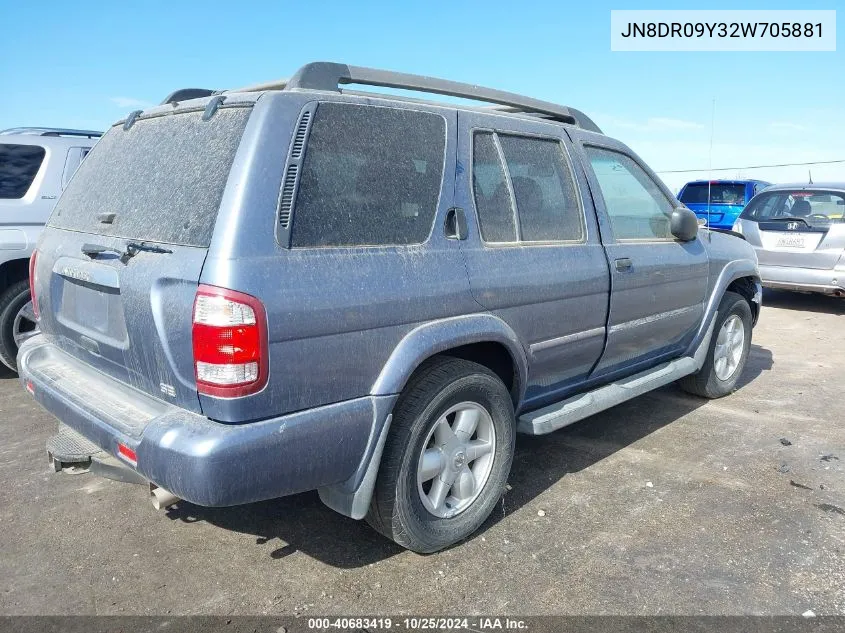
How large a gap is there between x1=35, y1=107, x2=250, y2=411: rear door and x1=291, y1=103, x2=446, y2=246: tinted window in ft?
0.99

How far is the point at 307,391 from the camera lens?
7.97ft

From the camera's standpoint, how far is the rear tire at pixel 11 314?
524cm

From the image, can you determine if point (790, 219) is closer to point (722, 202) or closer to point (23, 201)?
point (722, 202)

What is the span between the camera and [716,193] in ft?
44.7


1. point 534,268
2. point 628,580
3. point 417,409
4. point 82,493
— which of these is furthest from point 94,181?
point 628,580

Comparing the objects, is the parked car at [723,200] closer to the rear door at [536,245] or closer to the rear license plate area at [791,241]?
the rear license plate area at [791,241]

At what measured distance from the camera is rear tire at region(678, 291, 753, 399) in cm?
507

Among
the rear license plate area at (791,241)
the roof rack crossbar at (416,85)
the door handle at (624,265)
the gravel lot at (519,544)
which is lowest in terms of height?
the gravel lot at (519,544)

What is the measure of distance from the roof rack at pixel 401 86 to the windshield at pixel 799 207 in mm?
5847

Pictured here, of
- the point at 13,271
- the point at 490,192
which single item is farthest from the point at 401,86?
the point at 13,271

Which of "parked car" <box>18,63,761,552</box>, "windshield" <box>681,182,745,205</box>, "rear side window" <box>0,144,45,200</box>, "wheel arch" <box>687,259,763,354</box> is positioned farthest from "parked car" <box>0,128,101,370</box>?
"windshield" <box>681,182,745,205</box>

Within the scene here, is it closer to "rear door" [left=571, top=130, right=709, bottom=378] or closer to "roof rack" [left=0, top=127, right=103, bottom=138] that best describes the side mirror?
"rear door" [left=571, top=130, right=709, bottom=378]

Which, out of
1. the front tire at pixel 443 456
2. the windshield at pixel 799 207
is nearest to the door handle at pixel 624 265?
the front tire at pixel 443 456

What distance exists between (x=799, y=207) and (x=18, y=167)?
29.1 ft
